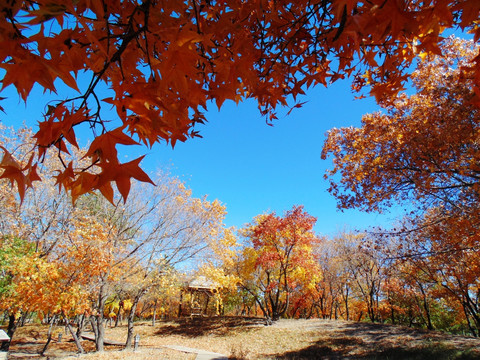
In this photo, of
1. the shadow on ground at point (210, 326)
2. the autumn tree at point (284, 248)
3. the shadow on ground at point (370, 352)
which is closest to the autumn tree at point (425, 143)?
the shadow on ground at point (370, 352)

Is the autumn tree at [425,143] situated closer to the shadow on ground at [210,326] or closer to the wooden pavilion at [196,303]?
the shadow on ground at [210,326]

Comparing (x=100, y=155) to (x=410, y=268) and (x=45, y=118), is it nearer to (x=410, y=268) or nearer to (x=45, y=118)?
(x=45, y=118)

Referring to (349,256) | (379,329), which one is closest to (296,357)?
(379,329)

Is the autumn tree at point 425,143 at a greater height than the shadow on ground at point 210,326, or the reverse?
the autumn tree at point 425,143

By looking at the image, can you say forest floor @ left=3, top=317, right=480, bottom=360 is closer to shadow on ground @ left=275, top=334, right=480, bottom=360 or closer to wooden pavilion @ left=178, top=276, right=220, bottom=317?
shadow on ground @ left=275, top=334, right=480, bottom=360

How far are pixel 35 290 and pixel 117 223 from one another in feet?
13.5

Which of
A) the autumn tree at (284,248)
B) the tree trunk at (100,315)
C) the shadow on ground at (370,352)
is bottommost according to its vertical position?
the shadow on ground at (370,352)

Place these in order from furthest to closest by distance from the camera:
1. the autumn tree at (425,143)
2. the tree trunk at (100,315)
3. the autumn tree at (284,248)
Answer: the autumn tree at (284,248), the tree trunk at (100,315), the autumn tree at (425,143)

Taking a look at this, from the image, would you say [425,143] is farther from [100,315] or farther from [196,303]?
[196,303]

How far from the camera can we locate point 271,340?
1297 cm

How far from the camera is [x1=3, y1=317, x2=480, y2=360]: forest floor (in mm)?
9617

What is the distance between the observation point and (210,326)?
17.7m

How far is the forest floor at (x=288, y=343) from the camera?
9.62m

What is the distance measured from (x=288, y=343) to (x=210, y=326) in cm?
726
